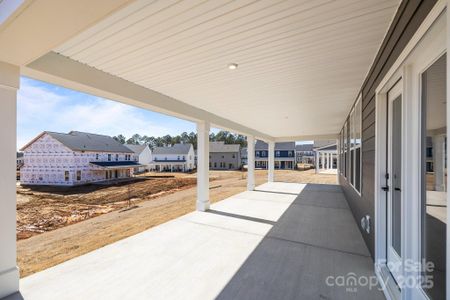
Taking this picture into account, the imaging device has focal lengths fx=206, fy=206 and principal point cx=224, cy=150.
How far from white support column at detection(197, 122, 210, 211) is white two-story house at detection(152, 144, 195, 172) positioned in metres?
28.0

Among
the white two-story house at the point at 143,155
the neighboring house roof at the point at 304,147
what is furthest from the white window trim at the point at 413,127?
the neighboring house roof at the point at 304,147

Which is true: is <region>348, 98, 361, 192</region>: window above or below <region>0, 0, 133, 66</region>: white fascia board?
below

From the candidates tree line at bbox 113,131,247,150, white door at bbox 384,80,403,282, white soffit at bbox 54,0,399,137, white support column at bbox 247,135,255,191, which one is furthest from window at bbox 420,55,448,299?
tree line at bbox 113,131,247,150

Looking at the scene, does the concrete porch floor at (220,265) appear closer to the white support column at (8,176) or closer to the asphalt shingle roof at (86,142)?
the white support column at (8,176)

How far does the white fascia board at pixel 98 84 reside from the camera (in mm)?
2461

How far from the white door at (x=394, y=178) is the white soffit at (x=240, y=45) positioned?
0.77 metres

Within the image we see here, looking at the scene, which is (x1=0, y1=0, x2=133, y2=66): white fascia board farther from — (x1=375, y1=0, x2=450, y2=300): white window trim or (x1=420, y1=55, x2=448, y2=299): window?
(x1=420, y1=55, x2=448, y2=299): window

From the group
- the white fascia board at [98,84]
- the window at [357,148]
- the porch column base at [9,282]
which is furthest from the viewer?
the window at [357,148]

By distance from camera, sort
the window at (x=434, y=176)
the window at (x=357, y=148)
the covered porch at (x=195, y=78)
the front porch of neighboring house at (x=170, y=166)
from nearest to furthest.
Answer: the window at (x=434, y=176), the covered porch at (x=195, y=78), the window at (x=357, y=148), the front porch of neighboring house at (x=170, y=166)

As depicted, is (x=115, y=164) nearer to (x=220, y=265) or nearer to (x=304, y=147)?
(x=220, y=265)

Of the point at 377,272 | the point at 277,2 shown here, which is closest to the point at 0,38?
the point at 277,2

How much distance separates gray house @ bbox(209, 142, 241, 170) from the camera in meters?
34.3

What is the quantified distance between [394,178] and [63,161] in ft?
77.6

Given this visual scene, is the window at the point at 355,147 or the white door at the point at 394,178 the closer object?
the white door at the point at 394,178
